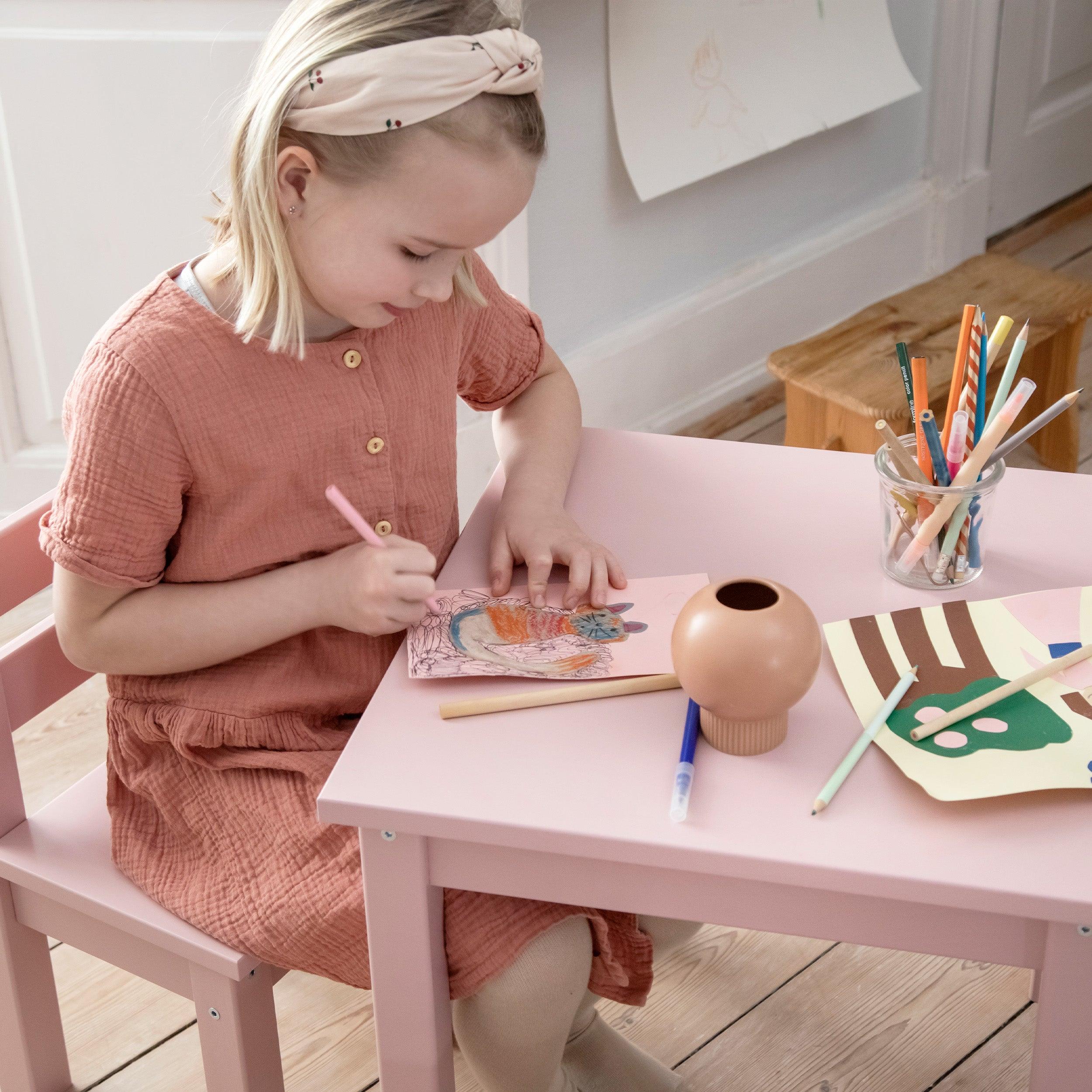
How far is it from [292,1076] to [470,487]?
1097mm

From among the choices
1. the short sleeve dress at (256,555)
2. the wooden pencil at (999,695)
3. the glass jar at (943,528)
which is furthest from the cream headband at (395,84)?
the wooden pencil at (999,695)

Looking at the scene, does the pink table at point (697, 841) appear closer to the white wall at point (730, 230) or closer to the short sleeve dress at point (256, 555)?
the short sleeve dress at point (256, 555)

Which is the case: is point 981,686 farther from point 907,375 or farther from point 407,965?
point 407,965

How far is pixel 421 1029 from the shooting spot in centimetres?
84

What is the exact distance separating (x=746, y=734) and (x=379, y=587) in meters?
0.28

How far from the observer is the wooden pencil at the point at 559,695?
31.7 inches

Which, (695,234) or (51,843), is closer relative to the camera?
(51,843)

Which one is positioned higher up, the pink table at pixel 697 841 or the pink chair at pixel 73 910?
the pink table at pixel 697 841

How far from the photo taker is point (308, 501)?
Result: 0.99 m

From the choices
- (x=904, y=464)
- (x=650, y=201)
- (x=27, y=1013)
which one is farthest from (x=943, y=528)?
(x=650, y=201)

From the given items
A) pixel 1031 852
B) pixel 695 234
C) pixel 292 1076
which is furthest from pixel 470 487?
pixel 1031 852

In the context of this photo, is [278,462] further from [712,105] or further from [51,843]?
[712,105]

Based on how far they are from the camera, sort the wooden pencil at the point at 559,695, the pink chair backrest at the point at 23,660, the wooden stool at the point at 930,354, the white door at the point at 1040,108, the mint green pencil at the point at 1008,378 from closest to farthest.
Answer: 1. the wooden pencil at the point at 559,695
2. the mint green pencil at the point at 1008,378
3. the pink chair backrest at the point at 23,660
4. the wooden stool at the point at 930,354
5. the white door at the point at 1040,108

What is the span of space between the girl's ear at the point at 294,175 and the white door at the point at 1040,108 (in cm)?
238
